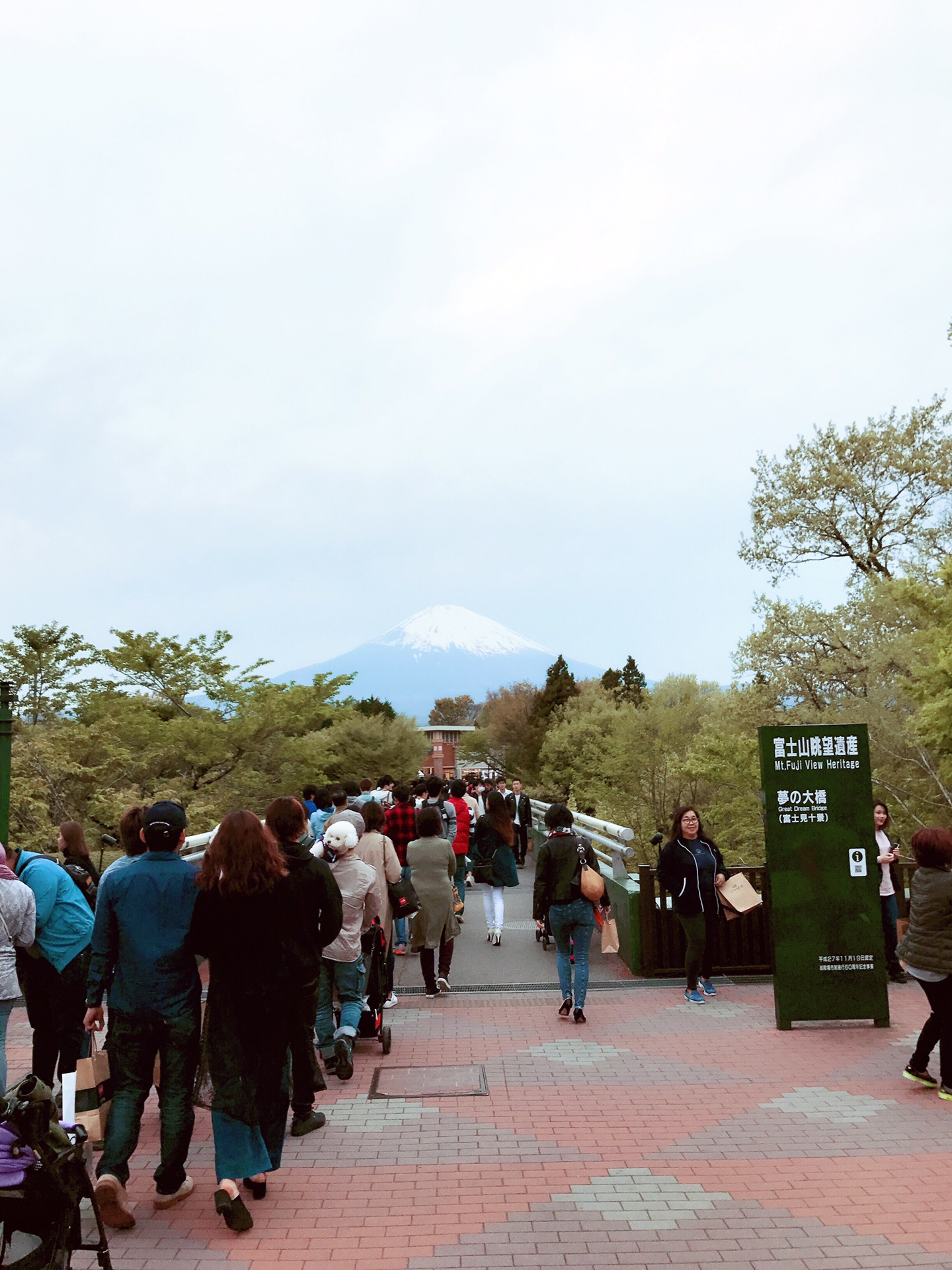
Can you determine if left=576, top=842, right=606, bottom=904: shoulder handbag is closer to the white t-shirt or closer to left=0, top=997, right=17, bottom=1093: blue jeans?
the white t-shirt

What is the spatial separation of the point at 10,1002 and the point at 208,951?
1.28 meters

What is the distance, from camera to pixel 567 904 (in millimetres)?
8336

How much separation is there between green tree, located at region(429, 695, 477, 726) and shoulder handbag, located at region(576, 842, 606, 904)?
475 feet

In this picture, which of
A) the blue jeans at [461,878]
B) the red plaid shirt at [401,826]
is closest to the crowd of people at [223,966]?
the red plaid shirt at [401,826]

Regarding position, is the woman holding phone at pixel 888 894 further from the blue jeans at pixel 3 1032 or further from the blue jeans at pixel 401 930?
the blue jeans at pixel 3 1032

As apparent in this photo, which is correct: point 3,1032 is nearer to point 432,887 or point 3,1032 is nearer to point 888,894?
point 432,887

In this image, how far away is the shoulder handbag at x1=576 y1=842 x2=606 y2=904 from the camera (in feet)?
27.0

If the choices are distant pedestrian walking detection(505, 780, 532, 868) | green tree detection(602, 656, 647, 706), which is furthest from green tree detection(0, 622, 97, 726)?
green tree detection(602, 656, 647, 706)

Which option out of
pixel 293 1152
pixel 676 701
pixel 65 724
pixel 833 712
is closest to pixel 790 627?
pixel 833 712

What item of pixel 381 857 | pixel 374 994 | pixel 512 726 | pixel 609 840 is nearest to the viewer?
pixel 374 994

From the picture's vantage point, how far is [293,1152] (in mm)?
5426

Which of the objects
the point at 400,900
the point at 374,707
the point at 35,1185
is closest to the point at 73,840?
the point at 400,900

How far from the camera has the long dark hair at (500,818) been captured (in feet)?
39.5

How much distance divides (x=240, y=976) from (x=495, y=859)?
7266 mm
